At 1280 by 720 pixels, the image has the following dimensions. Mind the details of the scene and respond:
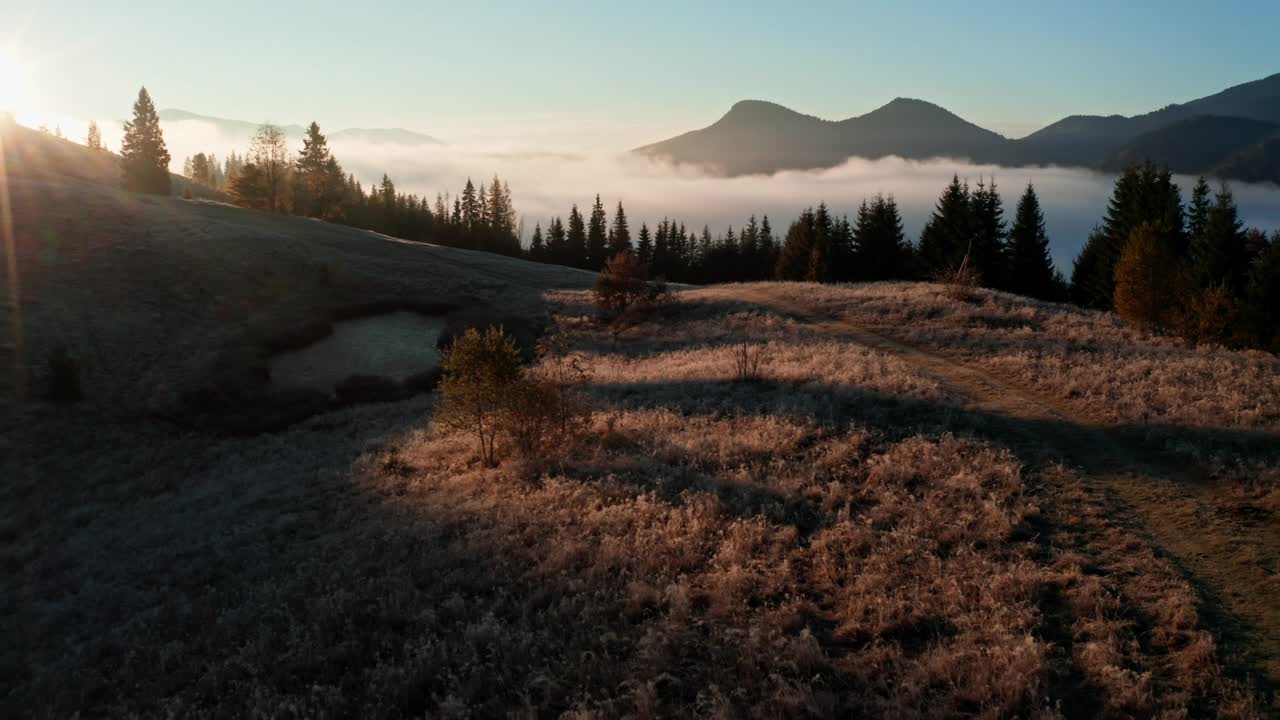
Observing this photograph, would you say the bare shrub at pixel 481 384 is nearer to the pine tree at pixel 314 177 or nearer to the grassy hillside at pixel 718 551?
the grassy hillside at pixel 718 551

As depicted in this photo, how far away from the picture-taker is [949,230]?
2756 inches

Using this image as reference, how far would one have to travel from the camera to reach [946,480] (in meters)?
13.0

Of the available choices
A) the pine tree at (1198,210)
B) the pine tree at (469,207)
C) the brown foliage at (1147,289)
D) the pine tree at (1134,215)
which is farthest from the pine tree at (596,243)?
the brown foliage at (1147,289)

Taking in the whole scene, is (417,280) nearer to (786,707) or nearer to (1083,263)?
(786,707)

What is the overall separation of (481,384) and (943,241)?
65115 mm

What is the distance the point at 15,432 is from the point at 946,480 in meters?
35.0

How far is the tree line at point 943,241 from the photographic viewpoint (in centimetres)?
3247

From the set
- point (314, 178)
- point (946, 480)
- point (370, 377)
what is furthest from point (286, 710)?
point (314, 178)

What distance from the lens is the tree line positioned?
1278 inches

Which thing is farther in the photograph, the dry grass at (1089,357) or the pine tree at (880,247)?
the pine tree at (880,247)

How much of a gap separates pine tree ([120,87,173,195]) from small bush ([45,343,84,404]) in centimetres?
5643

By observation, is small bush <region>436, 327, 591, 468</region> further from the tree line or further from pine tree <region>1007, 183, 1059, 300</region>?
pine tree <region>1007, 183, 1059, 300</region>

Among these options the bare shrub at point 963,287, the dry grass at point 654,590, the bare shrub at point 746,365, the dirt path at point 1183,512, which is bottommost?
the dry grass at point 654,590

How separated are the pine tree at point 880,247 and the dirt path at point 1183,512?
202 feet
